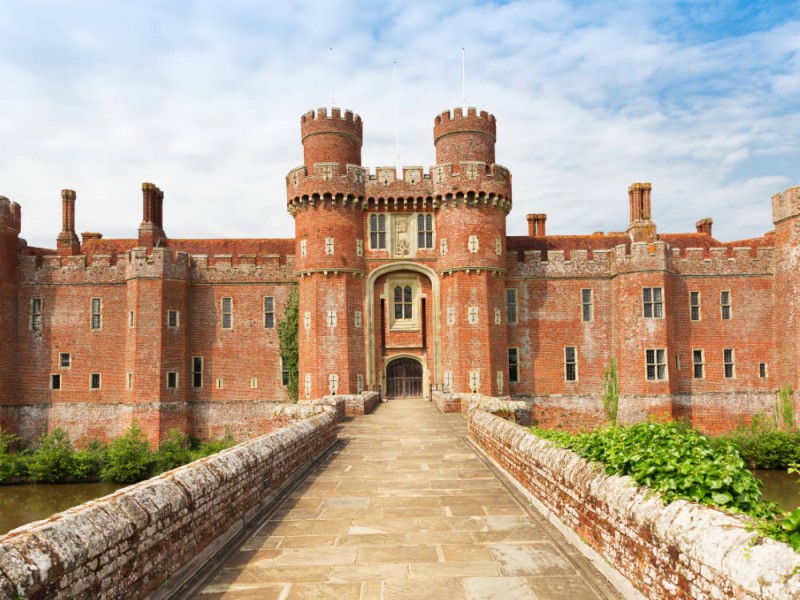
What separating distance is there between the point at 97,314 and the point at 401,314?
54.4 ft

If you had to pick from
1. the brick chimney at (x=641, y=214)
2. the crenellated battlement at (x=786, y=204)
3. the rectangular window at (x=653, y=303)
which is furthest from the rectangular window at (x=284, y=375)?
the crenellated battlement at (x=786, y=204)

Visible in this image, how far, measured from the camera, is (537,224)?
3891 centimetres

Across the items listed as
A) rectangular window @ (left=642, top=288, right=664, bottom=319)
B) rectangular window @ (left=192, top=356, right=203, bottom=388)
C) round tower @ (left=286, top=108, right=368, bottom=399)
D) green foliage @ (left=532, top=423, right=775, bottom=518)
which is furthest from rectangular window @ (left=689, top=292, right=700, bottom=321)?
green foliage @ (left=532, top=423, right=775, bottom=518)

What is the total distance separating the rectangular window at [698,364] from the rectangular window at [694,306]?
1.80 meters

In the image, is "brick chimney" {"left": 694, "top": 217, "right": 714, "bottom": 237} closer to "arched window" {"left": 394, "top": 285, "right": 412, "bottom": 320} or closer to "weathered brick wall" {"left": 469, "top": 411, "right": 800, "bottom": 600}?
"arched window" {"left": 394, "top": 285, "right": 412, "bottom": 320}

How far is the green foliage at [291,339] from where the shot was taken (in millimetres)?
32531

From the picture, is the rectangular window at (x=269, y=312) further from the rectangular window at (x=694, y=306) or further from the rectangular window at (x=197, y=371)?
the rectangular window at (x=694, y=306)

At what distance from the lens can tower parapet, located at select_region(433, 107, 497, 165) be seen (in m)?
31.9

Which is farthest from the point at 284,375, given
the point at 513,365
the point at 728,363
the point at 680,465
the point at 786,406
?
the point at 680,465

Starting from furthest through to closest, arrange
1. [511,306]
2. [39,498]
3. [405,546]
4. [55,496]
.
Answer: [511,306], [55,496], [39,498], [405,546]

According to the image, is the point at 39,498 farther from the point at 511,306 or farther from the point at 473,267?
the point at 511,306

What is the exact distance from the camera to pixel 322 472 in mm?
12109

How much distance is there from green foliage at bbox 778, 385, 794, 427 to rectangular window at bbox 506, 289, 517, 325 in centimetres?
1413

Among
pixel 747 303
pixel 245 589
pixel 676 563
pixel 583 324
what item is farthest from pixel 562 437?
pixel 747 303
